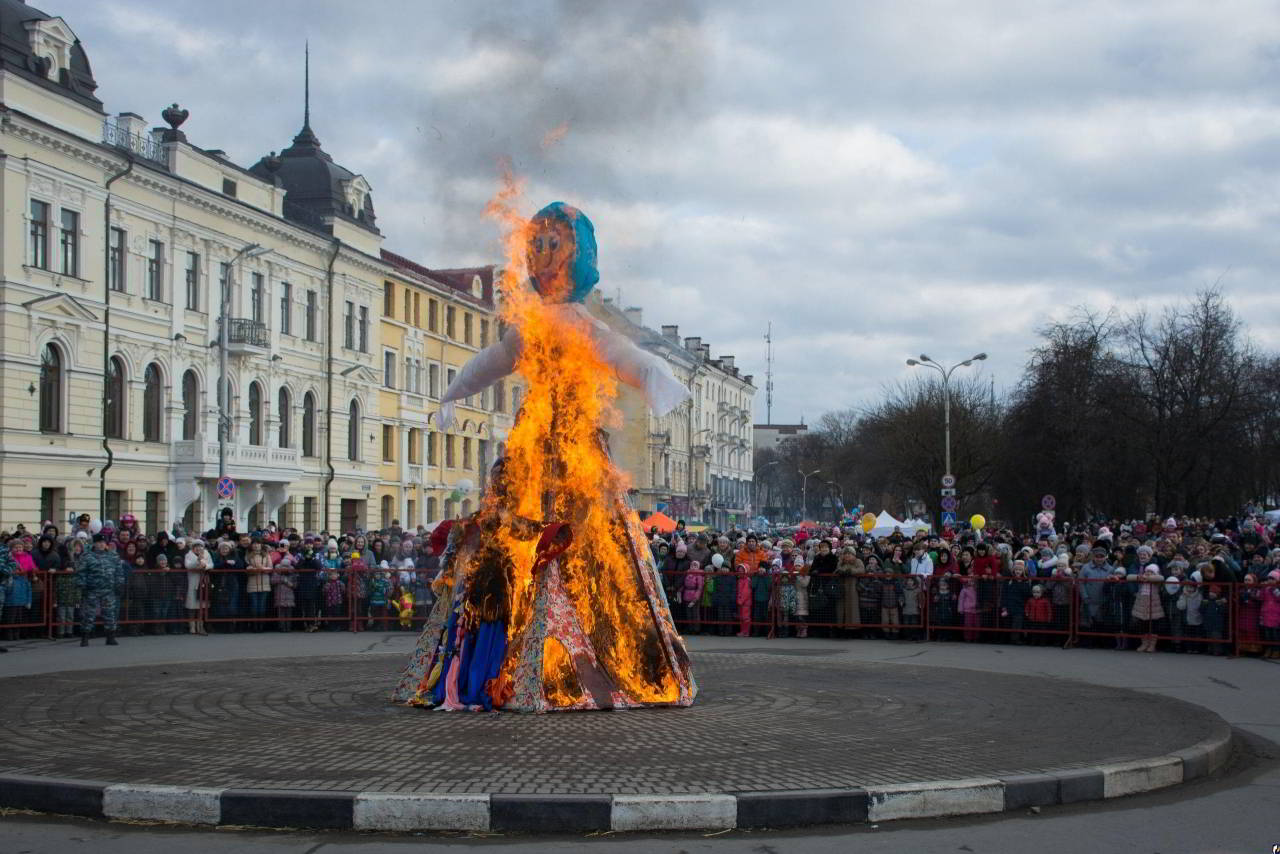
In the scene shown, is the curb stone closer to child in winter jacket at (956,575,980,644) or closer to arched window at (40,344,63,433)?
child in winter jacket at (956,575,980,644)

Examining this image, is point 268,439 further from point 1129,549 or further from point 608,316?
point 608,316

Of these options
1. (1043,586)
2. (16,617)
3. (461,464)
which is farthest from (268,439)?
(1043,586)

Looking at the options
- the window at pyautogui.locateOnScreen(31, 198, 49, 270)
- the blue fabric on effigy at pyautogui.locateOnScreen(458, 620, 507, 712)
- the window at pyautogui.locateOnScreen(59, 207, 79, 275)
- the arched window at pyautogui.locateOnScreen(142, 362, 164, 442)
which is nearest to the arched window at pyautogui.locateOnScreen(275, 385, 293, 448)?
the arched window at pyautogui.locateOnScreen(142, 362, 164, 442)

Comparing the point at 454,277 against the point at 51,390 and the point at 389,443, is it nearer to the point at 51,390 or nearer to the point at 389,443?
the point at 389,443

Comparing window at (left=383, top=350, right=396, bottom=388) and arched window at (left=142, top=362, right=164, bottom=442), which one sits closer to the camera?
arched window at (left=142, top=362, right=164, bottom=442)

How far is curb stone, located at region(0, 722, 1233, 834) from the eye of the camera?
24.3 feet

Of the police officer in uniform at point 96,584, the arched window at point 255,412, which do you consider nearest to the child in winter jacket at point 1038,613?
the police officer in uniform at point 96,584

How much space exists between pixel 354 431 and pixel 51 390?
19.6 metres

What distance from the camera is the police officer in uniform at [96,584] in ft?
65.9

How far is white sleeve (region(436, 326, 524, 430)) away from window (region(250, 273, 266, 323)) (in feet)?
134

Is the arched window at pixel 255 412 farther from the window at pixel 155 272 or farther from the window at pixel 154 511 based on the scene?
the window at pixel 155 272

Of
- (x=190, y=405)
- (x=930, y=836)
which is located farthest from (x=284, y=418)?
(x=930, y=836)

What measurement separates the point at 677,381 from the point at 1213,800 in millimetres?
5255

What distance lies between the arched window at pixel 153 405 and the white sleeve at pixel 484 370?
3517 cm
